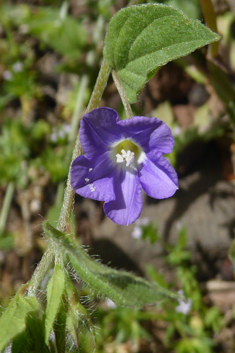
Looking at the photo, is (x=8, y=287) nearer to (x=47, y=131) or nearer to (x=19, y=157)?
(x=19, y=157)

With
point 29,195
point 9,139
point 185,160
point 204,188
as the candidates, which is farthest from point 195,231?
point 9,139

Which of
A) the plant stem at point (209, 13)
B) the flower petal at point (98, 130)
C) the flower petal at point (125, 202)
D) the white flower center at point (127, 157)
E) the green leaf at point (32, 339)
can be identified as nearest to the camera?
the green leaf at point (32, 339)

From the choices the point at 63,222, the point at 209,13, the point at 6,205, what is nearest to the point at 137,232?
the point at 6,205

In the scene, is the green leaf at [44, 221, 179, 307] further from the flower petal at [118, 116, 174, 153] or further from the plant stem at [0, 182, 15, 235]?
the plant stem at [0, 182, 15, 235]

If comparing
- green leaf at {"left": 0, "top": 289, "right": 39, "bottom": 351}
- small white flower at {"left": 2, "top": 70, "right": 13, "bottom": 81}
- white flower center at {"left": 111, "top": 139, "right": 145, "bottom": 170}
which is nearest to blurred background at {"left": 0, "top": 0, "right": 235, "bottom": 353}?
small white flower at {"left": 2, "top": 70, "right": 13, "bottom": 81}

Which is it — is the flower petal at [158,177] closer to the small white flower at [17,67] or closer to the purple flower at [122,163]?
the purple flower at [122,163]

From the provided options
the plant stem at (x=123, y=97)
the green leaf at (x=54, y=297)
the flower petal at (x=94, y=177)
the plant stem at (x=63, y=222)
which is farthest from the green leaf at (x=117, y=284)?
the plant stem at (x=123, y=97)
